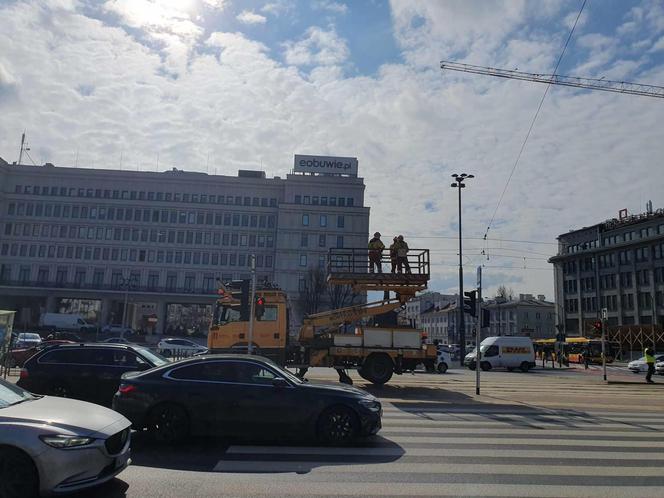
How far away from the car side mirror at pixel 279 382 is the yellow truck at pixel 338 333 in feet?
29.2

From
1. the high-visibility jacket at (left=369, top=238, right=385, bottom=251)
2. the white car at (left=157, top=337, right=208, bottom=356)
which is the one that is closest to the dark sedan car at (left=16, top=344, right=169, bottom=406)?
the high-visibility jacket at (left=369, top=238, right=385, bottom=251)

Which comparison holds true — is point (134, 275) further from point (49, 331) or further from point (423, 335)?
point (423, 335)

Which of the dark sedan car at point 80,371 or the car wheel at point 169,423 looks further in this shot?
the dark sedan car at point 80,371

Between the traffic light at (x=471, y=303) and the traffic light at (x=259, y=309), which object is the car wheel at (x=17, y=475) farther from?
the traffic light at (x=471, y=303)

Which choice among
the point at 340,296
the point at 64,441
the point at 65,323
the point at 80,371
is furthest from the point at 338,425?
the point at 65,323

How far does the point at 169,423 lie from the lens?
8.49m

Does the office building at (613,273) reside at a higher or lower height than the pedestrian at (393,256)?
higher

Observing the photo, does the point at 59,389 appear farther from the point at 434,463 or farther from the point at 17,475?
the point at 434,463

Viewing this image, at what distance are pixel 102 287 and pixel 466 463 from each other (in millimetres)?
76574

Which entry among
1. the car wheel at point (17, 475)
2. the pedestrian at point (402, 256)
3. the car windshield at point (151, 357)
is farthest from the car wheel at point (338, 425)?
the pedestrian at point (402, 256)

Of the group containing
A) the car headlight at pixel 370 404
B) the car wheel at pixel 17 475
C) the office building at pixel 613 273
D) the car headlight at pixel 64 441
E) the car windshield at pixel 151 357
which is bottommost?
the car wheel at pixel 17 475

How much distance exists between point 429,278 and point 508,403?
515 centimetres

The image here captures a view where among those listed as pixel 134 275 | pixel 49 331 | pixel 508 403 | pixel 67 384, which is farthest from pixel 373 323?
pixel 134 275

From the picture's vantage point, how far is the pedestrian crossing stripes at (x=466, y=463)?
250 inches
